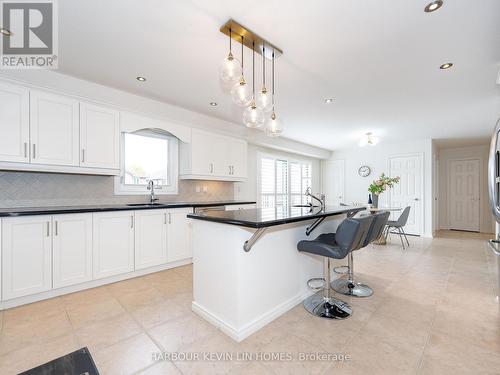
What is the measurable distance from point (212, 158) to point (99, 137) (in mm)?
1750

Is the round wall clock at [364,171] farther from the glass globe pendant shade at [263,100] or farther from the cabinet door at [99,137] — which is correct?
the cabinet door at [99,137]

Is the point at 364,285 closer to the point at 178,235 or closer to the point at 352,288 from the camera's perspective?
the point at 352,288

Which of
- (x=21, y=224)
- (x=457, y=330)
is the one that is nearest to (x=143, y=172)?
(x=21, y=224)

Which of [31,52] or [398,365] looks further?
[31,52]

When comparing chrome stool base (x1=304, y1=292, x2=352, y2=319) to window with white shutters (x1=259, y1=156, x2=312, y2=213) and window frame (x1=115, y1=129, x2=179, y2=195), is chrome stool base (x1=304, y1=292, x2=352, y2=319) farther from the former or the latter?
window with white shutters (x1=259, y1=156, x2=312, y2=213)

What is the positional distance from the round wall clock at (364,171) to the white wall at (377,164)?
8 centimetres

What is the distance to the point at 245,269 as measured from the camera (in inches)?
73.0

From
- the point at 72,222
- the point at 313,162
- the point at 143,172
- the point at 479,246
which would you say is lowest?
the point at 479,246

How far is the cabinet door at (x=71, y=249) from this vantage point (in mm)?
2508

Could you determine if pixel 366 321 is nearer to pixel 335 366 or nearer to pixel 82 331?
pixel 335 366

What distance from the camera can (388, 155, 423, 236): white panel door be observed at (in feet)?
19.7

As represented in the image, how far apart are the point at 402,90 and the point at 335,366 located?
326cm

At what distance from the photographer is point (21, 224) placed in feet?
7.57

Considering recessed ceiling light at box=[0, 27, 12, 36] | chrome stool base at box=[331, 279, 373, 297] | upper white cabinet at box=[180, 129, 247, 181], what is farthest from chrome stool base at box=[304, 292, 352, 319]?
recessed ceiling light at box=[0, 27, 12, 36]
